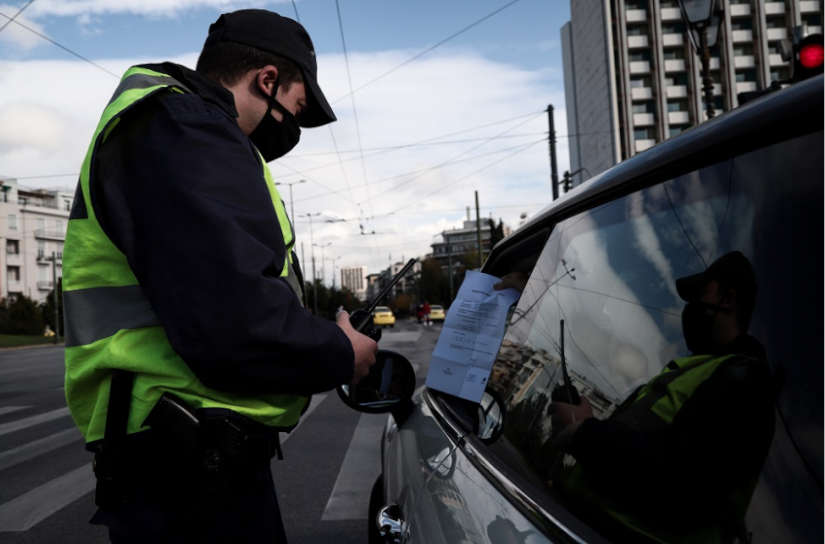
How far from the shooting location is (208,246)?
1.22 metres

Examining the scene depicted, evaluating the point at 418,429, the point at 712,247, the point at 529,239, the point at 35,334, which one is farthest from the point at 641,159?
the point at 35,334

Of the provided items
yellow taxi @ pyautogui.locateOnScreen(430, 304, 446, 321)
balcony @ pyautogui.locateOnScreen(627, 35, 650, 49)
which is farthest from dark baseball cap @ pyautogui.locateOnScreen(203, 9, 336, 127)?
balcony @ pyautogui.locateOnScreen(627, 35, 650, 49)

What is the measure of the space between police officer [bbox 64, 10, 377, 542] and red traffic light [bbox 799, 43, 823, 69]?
1.56 meters

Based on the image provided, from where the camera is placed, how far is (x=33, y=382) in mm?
12656

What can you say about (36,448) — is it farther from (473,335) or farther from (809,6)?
(809,6)

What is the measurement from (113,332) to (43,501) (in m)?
3.81

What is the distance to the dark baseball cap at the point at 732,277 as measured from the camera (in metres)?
0.84

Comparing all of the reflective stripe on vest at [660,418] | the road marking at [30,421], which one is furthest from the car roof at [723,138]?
the road marking at [30,421]

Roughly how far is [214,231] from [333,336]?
31 cm

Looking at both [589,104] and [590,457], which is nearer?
[590,457]

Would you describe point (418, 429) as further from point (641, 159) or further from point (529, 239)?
point (641, 159)

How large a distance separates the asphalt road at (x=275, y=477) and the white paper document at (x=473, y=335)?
1990mm

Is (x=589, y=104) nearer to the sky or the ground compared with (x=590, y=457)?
nearer to the sky

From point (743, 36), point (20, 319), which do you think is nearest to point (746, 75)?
point (743, 36)
